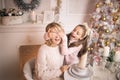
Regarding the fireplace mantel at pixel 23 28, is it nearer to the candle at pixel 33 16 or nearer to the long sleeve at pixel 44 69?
the candle at pixel 33 16

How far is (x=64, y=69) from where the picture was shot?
1.38 meters

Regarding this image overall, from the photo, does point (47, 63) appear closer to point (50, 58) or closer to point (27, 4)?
point (50, 58)

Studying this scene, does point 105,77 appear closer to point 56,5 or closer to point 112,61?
point 112,61

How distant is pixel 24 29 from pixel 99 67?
104 cm

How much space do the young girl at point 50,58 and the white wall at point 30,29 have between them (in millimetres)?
861

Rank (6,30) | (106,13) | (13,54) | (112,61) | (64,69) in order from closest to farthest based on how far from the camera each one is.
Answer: (64,69)
(112,61)
(106,13)
(6,30)
(13,54)

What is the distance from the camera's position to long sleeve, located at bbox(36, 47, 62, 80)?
1.34m

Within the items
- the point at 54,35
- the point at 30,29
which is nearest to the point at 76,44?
the point at 54,35

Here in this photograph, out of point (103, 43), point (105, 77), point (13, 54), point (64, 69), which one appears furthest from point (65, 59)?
point (13, 54)

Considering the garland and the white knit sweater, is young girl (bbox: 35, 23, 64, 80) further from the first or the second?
the garland

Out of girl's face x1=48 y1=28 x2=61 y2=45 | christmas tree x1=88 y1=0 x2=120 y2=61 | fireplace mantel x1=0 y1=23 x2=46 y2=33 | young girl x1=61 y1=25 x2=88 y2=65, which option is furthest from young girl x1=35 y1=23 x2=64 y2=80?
fireplace mantel x1=0 y1=23 x2=46 y2=33

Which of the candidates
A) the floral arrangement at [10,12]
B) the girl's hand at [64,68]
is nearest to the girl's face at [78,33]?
the girl's hand at [64,68]

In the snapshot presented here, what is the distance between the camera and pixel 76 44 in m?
1.45

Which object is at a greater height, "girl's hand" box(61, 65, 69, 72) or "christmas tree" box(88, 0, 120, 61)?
"christmas tree" box(88, 0, 120, 61)
